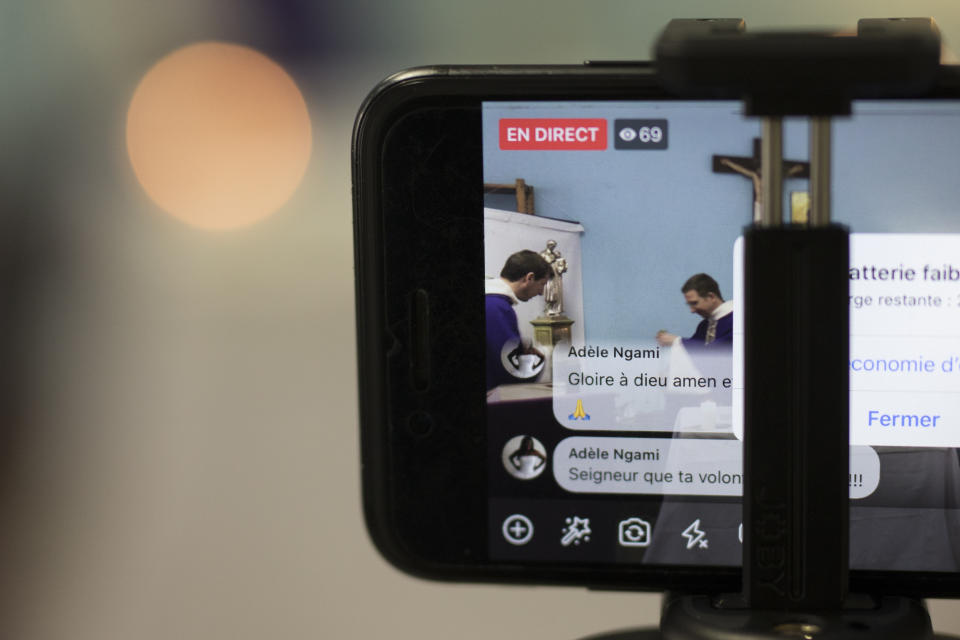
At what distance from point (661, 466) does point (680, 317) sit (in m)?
0.04

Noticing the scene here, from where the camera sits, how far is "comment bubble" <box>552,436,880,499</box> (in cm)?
24

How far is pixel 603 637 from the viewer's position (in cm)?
25

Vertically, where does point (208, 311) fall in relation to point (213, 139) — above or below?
below

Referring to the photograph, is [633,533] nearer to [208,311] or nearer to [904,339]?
[904,339]

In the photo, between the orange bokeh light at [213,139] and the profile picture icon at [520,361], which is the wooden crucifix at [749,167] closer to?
the profile picture icon at [520,361]

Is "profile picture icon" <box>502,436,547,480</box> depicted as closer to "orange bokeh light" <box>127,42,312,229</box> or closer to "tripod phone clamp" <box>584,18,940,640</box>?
"tripod phone clamp" <box>584,18,940,640</box>

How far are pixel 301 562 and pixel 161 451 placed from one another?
15 cm

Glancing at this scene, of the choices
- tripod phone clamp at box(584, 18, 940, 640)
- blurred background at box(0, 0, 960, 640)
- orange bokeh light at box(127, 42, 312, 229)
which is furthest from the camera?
orange bokeh light at box(127, 42, 312, 229)

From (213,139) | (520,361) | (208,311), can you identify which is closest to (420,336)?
(520,361)

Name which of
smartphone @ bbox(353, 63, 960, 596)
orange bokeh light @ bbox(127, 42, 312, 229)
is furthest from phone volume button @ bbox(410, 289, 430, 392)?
orange bokeh light @ bbox(127, 42, 312, 229)

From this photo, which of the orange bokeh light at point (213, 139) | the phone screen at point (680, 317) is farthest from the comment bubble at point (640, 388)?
the orange bokeh light at point (213, 139)

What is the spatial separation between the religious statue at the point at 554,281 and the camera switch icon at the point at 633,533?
54mm

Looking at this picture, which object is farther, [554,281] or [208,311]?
[208,311]

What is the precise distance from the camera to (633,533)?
0.25 m
